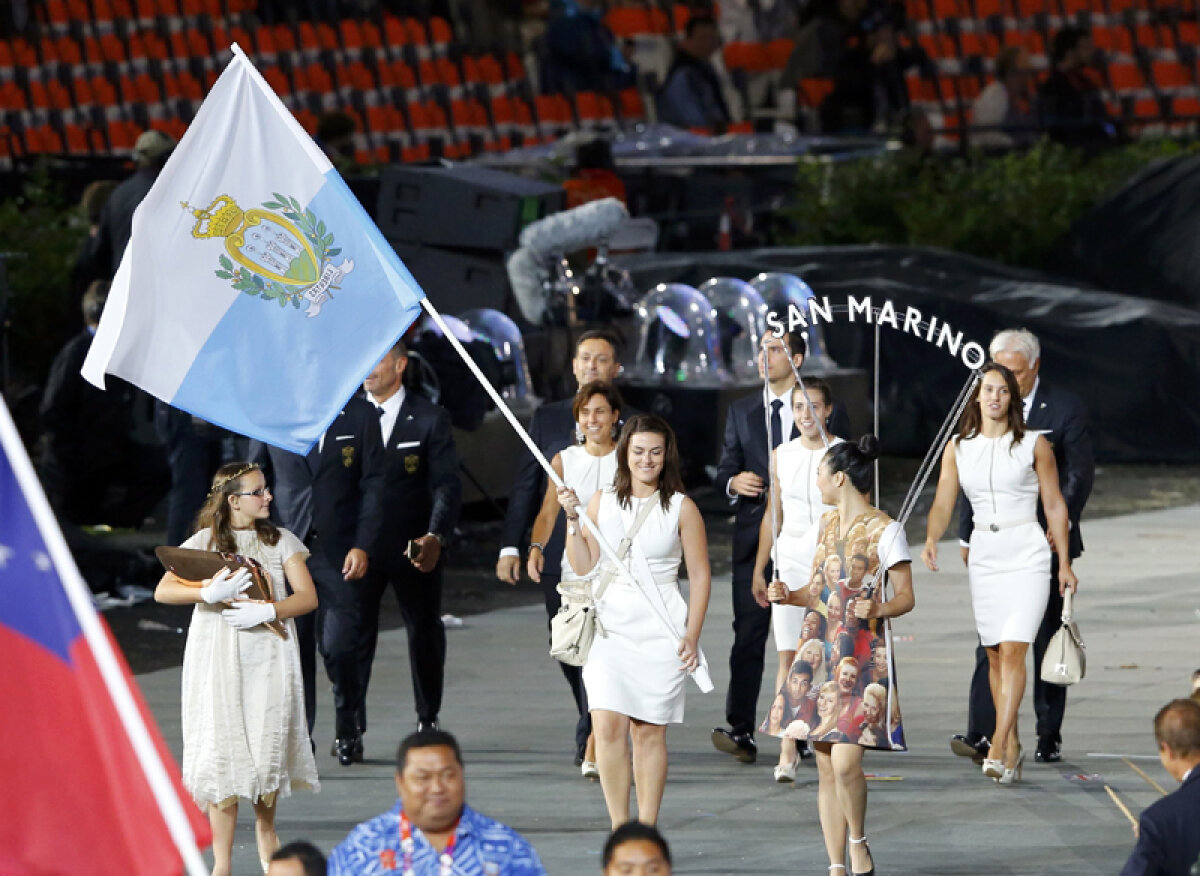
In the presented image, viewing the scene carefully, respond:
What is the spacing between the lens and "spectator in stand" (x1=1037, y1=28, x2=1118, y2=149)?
79.7ft

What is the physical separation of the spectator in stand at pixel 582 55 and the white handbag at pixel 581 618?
714 inches

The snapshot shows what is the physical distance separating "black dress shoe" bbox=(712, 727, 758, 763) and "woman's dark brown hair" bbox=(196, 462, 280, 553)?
2.65 metres

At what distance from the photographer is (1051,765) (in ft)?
31.9

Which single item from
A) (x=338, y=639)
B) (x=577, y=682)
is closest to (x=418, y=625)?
(x=338, y=639)

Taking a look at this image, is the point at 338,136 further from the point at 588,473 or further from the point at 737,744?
the point at 588,473

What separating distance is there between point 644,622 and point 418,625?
2.06 metres

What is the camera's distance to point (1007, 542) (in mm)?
9539

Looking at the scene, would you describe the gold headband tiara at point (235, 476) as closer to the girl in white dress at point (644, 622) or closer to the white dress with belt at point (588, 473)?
the girl in white dress at point (644, 622)

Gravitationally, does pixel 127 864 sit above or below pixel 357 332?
below

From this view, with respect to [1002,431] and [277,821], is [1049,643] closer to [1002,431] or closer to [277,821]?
[1002,431]

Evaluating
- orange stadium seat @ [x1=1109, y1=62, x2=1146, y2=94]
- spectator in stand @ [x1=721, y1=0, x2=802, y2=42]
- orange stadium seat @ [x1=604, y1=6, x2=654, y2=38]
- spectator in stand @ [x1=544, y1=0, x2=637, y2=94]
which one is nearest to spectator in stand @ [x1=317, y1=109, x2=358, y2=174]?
spectator in stand @ [x1=544, y1=0, x2=637, y2=94]

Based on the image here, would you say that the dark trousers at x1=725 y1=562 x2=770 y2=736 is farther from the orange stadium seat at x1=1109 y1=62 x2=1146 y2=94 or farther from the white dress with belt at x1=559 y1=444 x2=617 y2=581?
the orange stadium seat at x1=1109 y1=62 x2=1146 y2=94

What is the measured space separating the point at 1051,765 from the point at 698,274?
431 inches

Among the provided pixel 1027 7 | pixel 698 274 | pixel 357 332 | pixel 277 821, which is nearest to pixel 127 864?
pixel 357 332
